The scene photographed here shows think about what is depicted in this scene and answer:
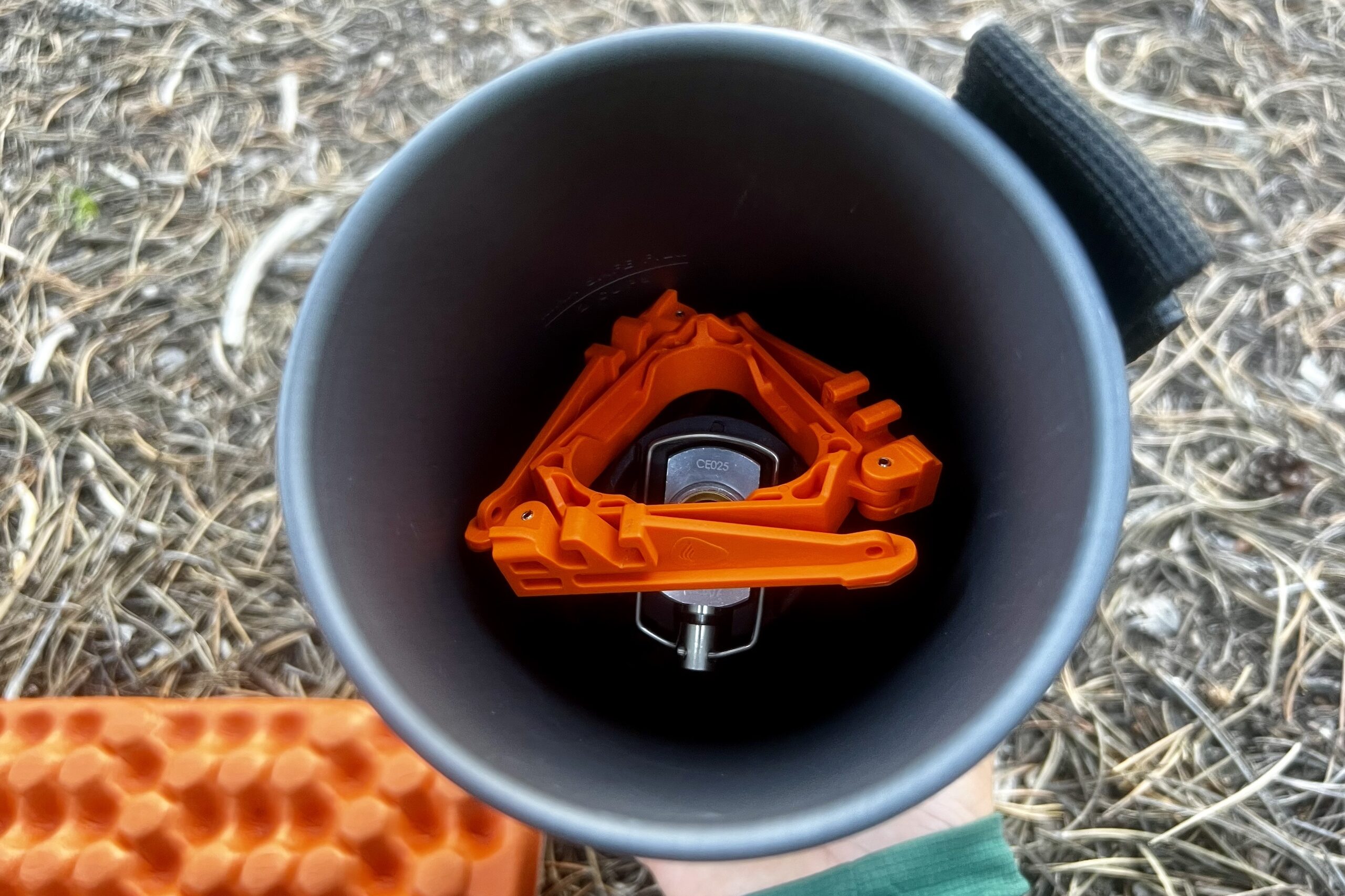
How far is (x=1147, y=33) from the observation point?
3.17 ft

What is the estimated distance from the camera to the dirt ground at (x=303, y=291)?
748 mm

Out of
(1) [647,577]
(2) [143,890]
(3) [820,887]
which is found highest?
(1) [647,577]

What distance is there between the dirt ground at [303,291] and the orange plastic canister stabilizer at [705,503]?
293 mm

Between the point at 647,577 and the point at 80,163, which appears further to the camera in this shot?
the point at 80,163

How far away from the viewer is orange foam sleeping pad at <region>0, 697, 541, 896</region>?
669 millimetres

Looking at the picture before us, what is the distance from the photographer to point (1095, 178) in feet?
1.44

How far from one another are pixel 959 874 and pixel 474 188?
1.62 feet

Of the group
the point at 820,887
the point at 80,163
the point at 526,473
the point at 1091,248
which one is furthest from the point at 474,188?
the point at 80,163

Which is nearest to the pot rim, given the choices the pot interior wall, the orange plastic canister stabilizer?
the pot interior wall

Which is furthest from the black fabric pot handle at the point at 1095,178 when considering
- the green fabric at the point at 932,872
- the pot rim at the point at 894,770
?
the green fabric at the point at 932,872

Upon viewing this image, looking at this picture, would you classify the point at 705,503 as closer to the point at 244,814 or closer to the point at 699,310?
the point at 699,310

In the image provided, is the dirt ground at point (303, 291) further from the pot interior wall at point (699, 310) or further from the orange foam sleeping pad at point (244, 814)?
Result: the pot interior wall at point (699, 310)

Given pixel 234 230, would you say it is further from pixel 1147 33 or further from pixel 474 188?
pixel 1147 33

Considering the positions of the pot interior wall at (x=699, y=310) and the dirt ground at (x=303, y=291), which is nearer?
the pot interior wall at (x=699, y=310)
